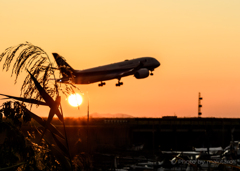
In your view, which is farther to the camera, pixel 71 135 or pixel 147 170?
pixel 71 135

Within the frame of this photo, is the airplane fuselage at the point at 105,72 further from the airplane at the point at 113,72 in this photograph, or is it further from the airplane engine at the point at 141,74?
the airplane engine at the point at 141,74

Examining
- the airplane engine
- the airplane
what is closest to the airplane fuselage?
Answer: the airplane

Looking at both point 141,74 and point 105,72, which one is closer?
point 141,74

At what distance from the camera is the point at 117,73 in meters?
103

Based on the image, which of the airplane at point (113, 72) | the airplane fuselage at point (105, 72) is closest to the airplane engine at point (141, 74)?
the airplane at point (113, 72)

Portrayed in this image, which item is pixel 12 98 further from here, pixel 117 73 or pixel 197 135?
pixel 197 135

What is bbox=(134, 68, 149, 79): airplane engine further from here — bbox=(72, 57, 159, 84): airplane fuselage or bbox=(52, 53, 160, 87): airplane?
bbox=(72, 57, 159, 84): airplane fuselage

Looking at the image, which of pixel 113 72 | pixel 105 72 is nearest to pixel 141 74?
pixel 113 72

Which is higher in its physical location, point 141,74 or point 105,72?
point 105,72

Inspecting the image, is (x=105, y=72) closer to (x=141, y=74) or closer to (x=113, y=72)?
(x=113, y=72)

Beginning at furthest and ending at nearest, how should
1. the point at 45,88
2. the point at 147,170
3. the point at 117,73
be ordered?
1. the point at 117,73
2. the point at 147,170
3. the point at 45,88

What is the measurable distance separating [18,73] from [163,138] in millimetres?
138265

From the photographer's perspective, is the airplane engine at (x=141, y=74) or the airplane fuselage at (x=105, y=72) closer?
the airplane fuselage at (x=105, y=72)

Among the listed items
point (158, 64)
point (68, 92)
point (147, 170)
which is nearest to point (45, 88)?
point (68, 92)
